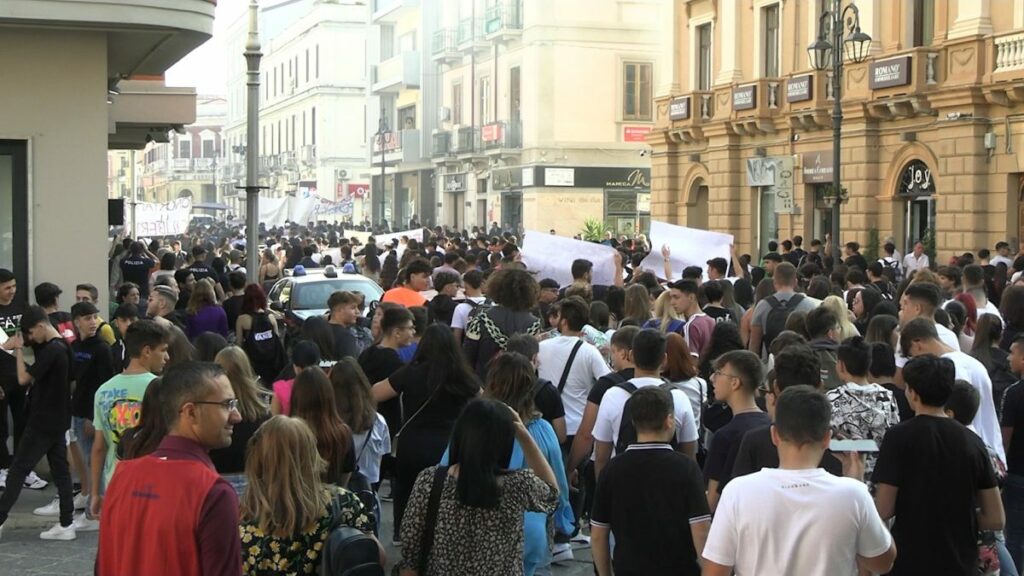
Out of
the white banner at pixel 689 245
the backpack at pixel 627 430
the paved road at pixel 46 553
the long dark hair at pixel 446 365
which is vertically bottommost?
the paved road at pixel 46 553

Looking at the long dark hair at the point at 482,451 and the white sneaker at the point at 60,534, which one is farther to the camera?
the white sneaker at the point at 60,534

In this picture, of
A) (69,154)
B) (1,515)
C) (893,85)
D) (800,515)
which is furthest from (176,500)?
(893,85)

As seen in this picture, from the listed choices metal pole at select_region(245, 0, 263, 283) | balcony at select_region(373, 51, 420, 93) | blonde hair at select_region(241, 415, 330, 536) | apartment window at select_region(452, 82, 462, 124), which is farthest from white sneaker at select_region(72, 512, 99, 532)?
balcony at select_region(373, 51, 420, 93)

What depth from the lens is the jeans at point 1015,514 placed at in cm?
711

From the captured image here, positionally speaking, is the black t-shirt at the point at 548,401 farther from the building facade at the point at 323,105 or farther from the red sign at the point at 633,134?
the building facade at the point at 323,105

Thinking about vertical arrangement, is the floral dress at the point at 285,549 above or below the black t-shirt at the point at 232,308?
below

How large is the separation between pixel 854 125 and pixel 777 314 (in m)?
18.7

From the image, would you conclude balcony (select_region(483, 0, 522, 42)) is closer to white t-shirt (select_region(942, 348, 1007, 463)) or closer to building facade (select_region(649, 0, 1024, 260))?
building facade (select_region(649, 0, 1024, 260))

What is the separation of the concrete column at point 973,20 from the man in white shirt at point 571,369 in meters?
18.5

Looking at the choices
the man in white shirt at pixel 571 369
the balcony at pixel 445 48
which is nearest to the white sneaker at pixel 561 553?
the man in white shirt at pixel 571 369

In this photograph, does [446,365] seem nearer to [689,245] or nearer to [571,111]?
[689,245]

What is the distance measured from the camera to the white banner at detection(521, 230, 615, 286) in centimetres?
1428

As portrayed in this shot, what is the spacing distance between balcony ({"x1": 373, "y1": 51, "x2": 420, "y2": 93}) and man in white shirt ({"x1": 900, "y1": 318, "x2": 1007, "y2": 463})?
5253cm

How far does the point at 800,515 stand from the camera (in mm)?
4500
